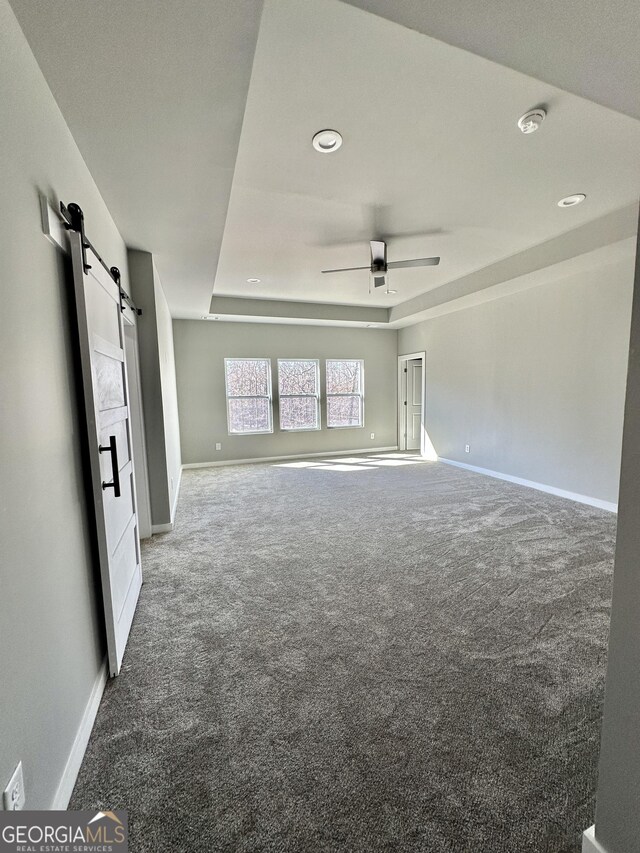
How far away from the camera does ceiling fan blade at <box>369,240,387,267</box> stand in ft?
11.6

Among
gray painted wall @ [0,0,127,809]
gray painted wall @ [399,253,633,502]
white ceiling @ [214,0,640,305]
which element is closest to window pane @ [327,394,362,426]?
gray painted wall @ [399,253,633,502]

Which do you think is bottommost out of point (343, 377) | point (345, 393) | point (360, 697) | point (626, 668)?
point (360, 697)

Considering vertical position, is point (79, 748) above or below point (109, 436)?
below

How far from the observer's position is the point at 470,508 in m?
4.11

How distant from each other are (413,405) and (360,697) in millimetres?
6849

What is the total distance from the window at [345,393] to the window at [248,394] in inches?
50.1

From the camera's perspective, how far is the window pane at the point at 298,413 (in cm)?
710

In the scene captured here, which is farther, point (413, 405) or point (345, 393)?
point (413, 405)

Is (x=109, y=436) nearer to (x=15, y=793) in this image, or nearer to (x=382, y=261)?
(x=15, y=793)

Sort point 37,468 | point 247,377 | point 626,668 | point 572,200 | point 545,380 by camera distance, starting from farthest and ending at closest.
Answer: point 247,377 < point 545,380 < point 572,200 < point 37,468 < point 626,668

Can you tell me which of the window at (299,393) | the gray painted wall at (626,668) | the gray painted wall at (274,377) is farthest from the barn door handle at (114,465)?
the window at (299,393)

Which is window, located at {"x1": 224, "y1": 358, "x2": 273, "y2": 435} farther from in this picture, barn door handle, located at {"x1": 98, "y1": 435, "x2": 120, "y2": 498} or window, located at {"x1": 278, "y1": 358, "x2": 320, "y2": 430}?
barn door handle, located at {"x1": 98, "y1": 435, "x2": 120, "y2": 498}

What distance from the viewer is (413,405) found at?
799 cm

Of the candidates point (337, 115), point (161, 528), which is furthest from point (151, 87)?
point (161, 528)
